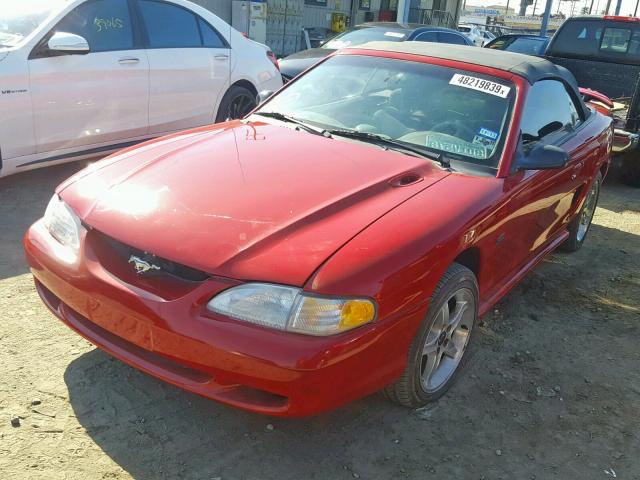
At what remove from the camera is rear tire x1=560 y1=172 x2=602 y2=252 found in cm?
491

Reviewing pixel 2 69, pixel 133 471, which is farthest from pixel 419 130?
pixel 2 69

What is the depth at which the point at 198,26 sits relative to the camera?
626 cm

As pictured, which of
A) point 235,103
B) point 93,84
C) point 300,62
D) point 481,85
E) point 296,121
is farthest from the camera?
point 300,62

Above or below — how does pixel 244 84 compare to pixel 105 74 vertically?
below

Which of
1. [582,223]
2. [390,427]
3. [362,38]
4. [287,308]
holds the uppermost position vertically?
[362,38]

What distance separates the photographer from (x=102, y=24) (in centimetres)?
532

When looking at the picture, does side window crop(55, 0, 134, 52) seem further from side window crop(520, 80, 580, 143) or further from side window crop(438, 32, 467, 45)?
side window crop(438, 32, 467, 45)

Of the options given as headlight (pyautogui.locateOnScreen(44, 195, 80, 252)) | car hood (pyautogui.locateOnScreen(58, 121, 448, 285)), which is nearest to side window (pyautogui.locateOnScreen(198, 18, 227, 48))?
car hood (pyautogui.locateOnScreen(58, 121, 448, 285))

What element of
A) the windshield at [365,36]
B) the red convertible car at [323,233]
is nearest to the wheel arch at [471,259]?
the red convertible car at [323,233]

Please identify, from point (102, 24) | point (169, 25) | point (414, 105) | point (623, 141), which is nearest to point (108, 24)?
point (102, 24)

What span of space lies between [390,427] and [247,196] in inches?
47.2

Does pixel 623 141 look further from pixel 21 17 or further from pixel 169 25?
pixel 21 17

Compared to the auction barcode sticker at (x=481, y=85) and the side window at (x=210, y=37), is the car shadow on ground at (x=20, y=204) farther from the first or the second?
the auction barcode sticker at (x=481, y=85)

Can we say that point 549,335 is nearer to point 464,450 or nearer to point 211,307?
point 464,450
